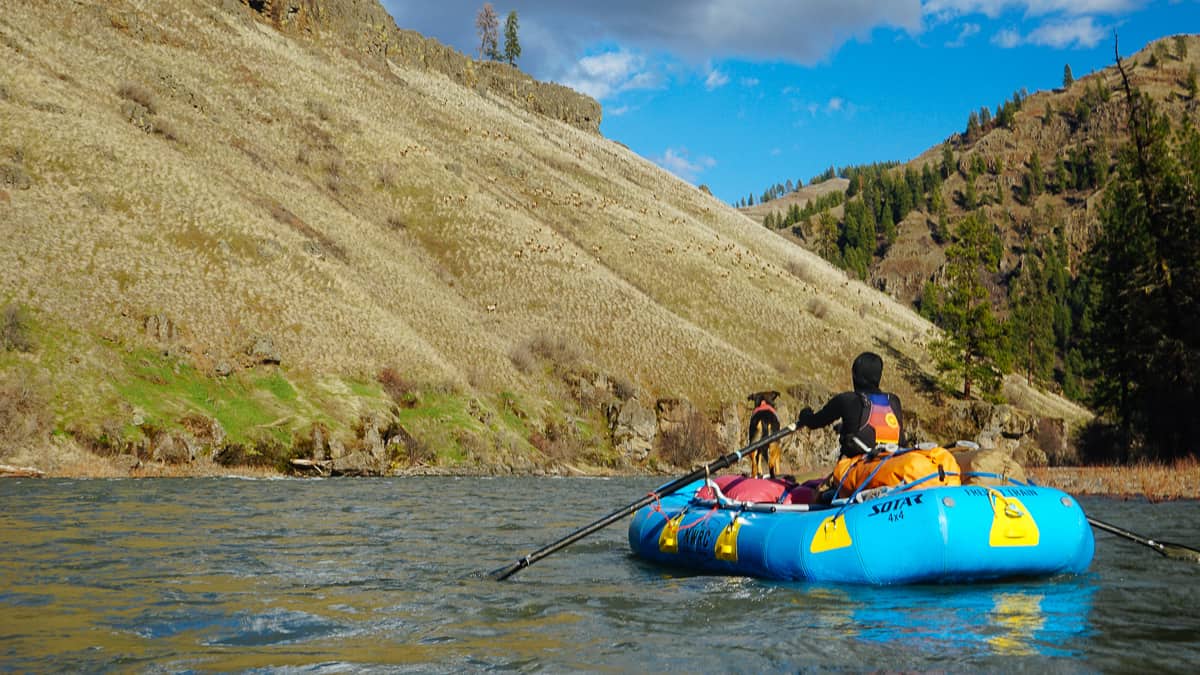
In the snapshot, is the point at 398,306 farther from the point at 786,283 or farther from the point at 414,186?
the point at 786,283

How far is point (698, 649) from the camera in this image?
25.0 feet

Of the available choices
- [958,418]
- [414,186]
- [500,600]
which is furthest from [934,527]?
[414,186]

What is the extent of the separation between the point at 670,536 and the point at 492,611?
407 cm

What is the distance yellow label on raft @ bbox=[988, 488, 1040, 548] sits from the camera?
9758mm

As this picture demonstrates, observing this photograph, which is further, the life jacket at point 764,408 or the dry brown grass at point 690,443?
the dry brown grass at point 690,443

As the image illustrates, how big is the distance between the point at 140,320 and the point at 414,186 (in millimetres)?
35605

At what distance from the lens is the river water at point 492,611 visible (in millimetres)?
7133

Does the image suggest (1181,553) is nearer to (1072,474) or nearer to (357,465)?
(1072,474)

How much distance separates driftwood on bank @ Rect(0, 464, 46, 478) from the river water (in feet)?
39.5

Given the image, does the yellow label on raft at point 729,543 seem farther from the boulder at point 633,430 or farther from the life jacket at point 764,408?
the boulder at point 633,430

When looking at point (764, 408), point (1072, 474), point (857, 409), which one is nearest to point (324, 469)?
point (764, 408)

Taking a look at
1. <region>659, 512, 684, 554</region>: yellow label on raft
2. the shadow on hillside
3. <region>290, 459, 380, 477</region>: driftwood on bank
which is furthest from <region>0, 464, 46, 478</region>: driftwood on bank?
the shadow on hillside

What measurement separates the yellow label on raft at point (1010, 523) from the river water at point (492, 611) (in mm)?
592

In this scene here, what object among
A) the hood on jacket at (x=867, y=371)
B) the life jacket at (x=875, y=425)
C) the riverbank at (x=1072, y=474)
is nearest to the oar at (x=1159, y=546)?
the life jacket at (x=875, y=425)
